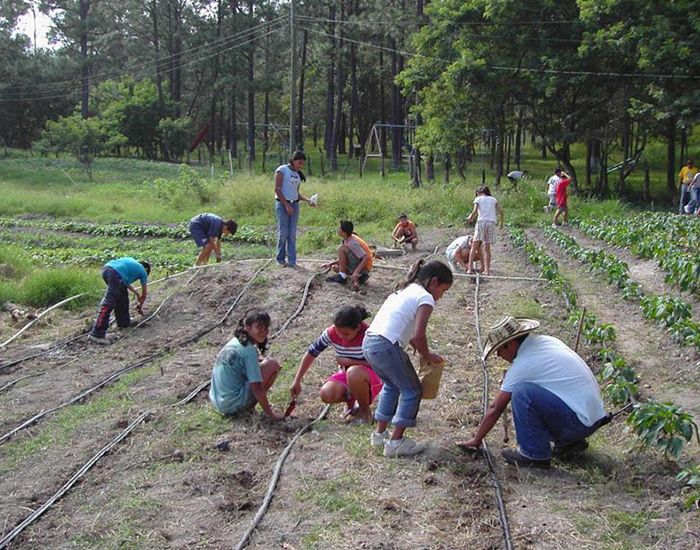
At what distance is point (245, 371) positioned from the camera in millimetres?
5742

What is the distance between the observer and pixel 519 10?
83.3ft

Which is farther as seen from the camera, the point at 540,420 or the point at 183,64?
the point at 183,64

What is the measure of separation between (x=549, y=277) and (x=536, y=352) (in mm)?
6482

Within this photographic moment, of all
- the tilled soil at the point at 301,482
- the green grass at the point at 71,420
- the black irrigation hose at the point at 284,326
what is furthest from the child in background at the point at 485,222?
the green grass at the point at 71,420

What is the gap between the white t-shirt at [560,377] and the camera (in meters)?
4.74

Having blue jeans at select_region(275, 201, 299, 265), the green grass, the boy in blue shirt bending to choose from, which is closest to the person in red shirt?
blue jeans at select_region(275, 201, 299, 265)

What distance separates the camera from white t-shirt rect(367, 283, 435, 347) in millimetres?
4859

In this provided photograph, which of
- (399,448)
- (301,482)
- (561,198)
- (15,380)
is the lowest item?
(15,380)

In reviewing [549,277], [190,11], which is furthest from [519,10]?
[190,11]

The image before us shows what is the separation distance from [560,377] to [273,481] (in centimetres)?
190

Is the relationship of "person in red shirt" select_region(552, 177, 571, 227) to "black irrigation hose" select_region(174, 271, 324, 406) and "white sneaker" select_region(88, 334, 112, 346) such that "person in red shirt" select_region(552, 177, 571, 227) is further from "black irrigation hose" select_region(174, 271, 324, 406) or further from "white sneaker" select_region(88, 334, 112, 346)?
"white sneaker" select_region(88, 334, 112, 346)

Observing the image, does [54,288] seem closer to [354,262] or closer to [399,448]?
[354,262]

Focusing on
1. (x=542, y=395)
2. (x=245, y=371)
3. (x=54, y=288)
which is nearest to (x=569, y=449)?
(x=542, y=395)

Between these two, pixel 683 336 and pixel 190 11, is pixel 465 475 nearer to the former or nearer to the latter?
pixel 683 336
